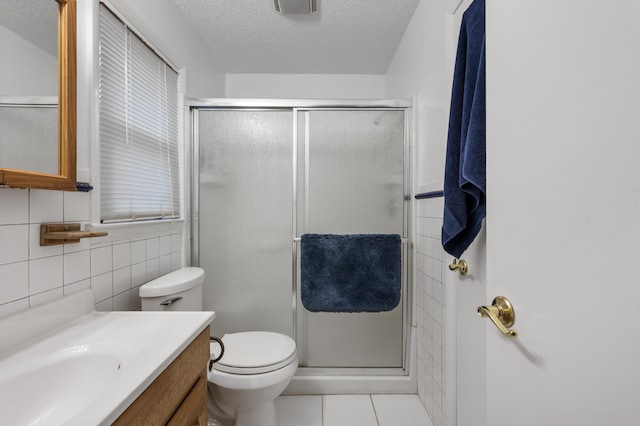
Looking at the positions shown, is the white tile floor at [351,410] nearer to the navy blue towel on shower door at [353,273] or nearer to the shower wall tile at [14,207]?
the navy blue towel on shower door at [353,273]

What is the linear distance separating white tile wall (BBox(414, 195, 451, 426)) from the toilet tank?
3.90 feet

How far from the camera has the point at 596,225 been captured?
0.44m

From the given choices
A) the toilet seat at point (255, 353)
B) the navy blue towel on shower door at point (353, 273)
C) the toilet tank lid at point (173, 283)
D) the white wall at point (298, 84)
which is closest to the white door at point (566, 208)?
the toilet seat at point (255, 353)

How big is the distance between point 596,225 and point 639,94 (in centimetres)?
17

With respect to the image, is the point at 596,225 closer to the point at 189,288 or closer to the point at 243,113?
the point at 189,288

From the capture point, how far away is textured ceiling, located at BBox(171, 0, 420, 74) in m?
1.85

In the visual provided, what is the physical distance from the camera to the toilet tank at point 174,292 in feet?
4.19

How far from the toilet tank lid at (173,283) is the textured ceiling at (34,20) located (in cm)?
87

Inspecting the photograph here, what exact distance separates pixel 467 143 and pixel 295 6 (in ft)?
4.73

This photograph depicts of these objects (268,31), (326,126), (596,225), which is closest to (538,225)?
(596,225)

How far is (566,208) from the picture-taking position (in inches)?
19.3

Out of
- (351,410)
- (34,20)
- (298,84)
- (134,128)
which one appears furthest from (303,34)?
(351,410)

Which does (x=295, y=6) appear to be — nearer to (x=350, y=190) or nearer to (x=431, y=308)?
(x=350, y=190)

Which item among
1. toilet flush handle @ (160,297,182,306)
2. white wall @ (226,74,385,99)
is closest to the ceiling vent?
white wall @ (226,74,385,99)
